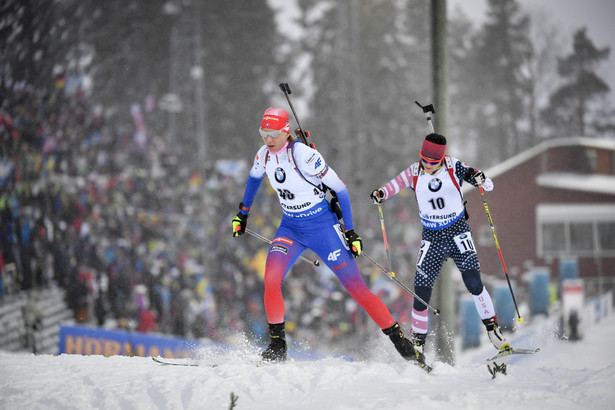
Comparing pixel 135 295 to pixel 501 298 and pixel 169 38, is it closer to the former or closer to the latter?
pixel 501 298

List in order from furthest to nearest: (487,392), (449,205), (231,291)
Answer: (231,291)
(449,205)
(487,392)

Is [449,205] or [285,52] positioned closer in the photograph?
[449,205]

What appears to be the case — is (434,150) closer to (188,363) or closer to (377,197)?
(377,197)

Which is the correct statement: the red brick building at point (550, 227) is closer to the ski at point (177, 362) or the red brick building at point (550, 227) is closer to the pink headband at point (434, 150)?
the pink headband at point (434, 150)

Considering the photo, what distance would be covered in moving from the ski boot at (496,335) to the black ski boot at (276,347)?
170cm

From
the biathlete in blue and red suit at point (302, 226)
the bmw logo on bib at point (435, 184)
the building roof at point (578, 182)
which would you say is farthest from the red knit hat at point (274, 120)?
the building roof at point (578, 182)

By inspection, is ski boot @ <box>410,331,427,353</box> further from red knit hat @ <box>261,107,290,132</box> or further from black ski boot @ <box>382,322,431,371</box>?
red knit hat @ <box>261,107,290,132</box>

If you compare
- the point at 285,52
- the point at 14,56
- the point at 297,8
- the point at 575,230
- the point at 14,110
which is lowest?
the point at 575,230

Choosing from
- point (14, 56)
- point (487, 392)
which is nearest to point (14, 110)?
point (14, 56)

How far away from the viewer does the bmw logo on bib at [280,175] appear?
15.6 feet

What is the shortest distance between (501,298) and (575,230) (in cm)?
561

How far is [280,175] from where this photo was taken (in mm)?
4766

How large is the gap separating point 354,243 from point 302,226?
45 cm

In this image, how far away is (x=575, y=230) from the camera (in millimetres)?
17766
